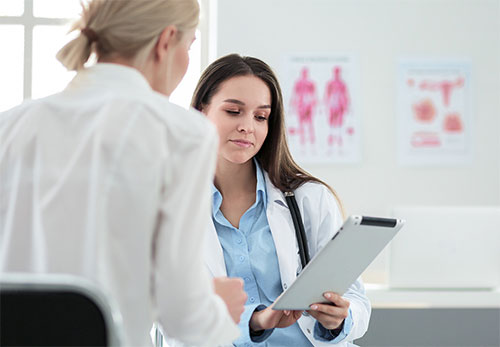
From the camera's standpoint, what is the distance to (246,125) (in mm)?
2172

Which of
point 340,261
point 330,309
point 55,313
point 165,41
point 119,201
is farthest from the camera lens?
point 330,309

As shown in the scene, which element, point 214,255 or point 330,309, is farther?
point 214,255

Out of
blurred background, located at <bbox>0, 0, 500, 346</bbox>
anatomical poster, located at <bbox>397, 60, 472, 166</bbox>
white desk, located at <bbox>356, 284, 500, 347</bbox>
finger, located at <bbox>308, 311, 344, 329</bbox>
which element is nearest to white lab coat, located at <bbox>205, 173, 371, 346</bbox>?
finger, located at <bbox>308, 311, 344, 329</bbox>

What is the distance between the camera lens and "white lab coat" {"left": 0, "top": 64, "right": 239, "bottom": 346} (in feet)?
3.50

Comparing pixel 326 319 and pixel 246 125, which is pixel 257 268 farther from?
pixel 246 125

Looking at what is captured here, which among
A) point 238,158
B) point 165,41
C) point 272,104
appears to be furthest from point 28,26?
point 165,41

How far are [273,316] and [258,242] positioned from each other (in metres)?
0.31

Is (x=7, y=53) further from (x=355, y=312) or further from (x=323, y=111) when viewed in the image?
(x=355, y=312)

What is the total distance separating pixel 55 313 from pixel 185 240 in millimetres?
260

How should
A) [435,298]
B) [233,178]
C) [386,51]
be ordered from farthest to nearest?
[386,51], [435,298], [233,178]

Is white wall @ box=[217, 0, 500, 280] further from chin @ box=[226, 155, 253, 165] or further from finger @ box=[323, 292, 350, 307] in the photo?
finger @ box=[323, 292, 350, 307]

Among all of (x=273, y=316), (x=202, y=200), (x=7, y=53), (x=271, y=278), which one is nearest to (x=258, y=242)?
(x=271, y=278)

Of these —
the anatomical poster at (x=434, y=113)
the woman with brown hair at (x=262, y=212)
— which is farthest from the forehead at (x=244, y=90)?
the anatomical poster at (x=434, y=113)

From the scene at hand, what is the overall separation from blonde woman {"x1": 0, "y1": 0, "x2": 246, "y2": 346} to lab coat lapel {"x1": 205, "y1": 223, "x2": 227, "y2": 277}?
82 centimetres
